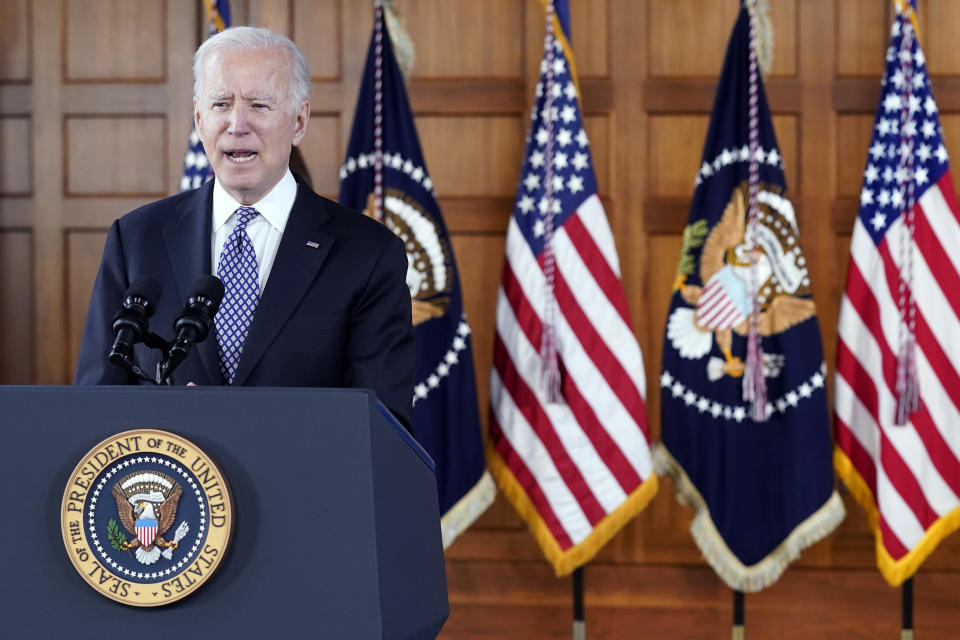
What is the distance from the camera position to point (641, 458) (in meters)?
3.11

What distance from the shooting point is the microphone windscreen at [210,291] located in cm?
115

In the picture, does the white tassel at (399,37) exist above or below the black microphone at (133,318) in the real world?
above

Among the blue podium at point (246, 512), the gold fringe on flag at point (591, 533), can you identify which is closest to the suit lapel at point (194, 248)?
the blue podium at point (246, 512)

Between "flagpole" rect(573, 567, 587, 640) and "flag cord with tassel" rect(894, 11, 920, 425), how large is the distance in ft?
3.58

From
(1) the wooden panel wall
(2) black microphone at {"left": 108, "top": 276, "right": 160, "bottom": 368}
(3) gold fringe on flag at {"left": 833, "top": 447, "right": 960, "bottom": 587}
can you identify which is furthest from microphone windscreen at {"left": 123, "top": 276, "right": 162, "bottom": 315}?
(3) gold fringe on flag at {"left": 833, "top": 447, "right": 960, "bottom": 587}

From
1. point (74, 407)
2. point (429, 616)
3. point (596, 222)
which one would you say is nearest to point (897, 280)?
point (596, 222)

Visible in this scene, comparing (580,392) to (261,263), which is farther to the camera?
(580,392)

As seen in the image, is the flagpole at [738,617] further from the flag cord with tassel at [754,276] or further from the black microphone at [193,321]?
the black microphone at [193,321]

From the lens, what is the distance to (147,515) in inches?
38.5

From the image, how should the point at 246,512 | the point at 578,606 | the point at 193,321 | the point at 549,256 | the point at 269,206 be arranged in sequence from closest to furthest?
the point at 246,512 < the point at 193,321 < the point at 269,206 < the point at 549,256 < the point at 578,606

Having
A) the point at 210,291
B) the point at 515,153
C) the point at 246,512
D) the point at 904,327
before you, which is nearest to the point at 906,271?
the point at 904,327

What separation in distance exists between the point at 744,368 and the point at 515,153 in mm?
1085

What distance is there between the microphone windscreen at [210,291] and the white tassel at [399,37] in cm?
221

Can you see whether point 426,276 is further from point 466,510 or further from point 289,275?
point 289,275
